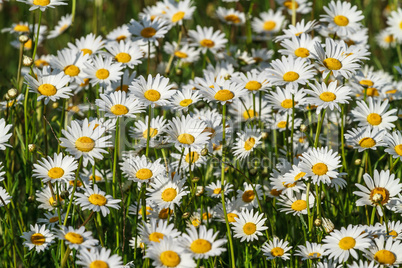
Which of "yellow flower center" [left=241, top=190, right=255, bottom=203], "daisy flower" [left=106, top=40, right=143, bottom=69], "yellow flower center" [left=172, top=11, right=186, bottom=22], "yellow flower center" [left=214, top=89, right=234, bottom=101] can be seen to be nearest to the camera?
"yellow flower center" [left=214, top=89, right=234, bottom=101]

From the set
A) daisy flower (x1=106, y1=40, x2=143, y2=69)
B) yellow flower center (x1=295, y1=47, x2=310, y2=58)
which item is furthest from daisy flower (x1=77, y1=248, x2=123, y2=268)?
yellow flower center (x1=295, y1=47, x2=310, y2=58)

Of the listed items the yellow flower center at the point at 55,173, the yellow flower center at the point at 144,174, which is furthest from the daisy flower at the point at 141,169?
the yellow flower center at the point at 55,173

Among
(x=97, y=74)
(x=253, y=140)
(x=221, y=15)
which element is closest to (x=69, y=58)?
(x=97, y=74)

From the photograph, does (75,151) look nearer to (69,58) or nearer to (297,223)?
(69,58)

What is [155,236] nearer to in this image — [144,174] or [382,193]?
[144,174]

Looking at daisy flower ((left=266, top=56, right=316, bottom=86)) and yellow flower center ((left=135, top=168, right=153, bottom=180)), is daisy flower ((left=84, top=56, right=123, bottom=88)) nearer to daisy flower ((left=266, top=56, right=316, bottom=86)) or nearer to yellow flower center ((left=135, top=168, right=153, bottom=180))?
yellow flower center ((left=135, top=168, right=153, bottom=180))

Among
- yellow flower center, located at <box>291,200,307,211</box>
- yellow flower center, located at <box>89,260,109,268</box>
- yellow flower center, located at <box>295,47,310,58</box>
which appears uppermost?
yellow flower center, located at <box>295,47,310,58</box>
